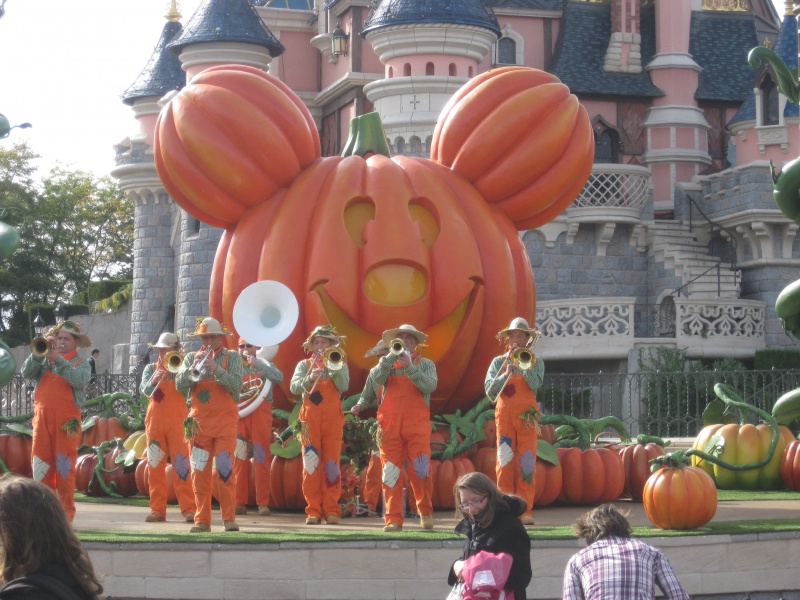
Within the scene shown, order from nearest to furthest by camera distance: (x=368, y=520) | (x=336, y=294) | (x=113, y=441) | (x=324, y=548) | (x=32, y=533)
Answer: (x=32, y=533)
(x=324, y=548)
(x=368, y=520)
(x=336, y=294)
(x=113, y=441)

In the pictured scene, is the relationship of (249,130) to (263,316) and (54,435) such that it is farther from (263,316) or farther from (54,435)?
(54,435)

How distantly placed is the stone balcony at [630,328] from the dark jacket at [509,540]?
15.7m

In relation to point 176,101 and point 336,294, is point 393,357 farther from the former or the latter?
point 176,101

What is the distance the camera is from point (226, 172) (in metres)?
10.4

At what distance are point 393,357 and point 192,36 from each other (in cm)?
1662

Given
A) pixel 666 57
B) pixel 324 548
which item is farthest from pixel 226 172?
pixel 666 57

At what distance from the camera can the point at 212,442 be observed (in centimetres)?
847

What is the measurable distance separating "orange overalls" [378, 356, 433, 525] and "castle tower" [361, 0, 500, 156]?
14138mm

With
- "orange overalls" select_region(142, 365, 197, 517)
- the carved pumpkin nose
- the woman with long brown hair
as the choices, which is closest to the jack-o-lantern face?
the carved pumpkin nose

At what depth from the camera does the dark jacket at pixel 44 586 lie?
3506 mm

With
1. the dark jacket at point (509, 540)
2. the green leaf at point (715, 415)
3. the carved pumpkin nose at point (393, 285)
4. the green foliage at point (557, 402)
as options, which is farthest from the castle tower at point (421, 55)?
the dark jacket at point (509, 540)

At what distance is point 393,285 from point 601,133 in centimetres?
1770

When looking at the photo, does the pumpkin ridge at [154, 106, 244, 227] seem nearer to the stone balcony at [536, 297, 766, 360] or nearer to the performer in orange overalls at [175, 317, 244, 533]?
the performer in orange overalls at [175, 317, 244, 533]

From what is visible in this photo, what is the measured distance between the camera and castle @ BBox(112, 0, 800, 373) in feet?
73.7
